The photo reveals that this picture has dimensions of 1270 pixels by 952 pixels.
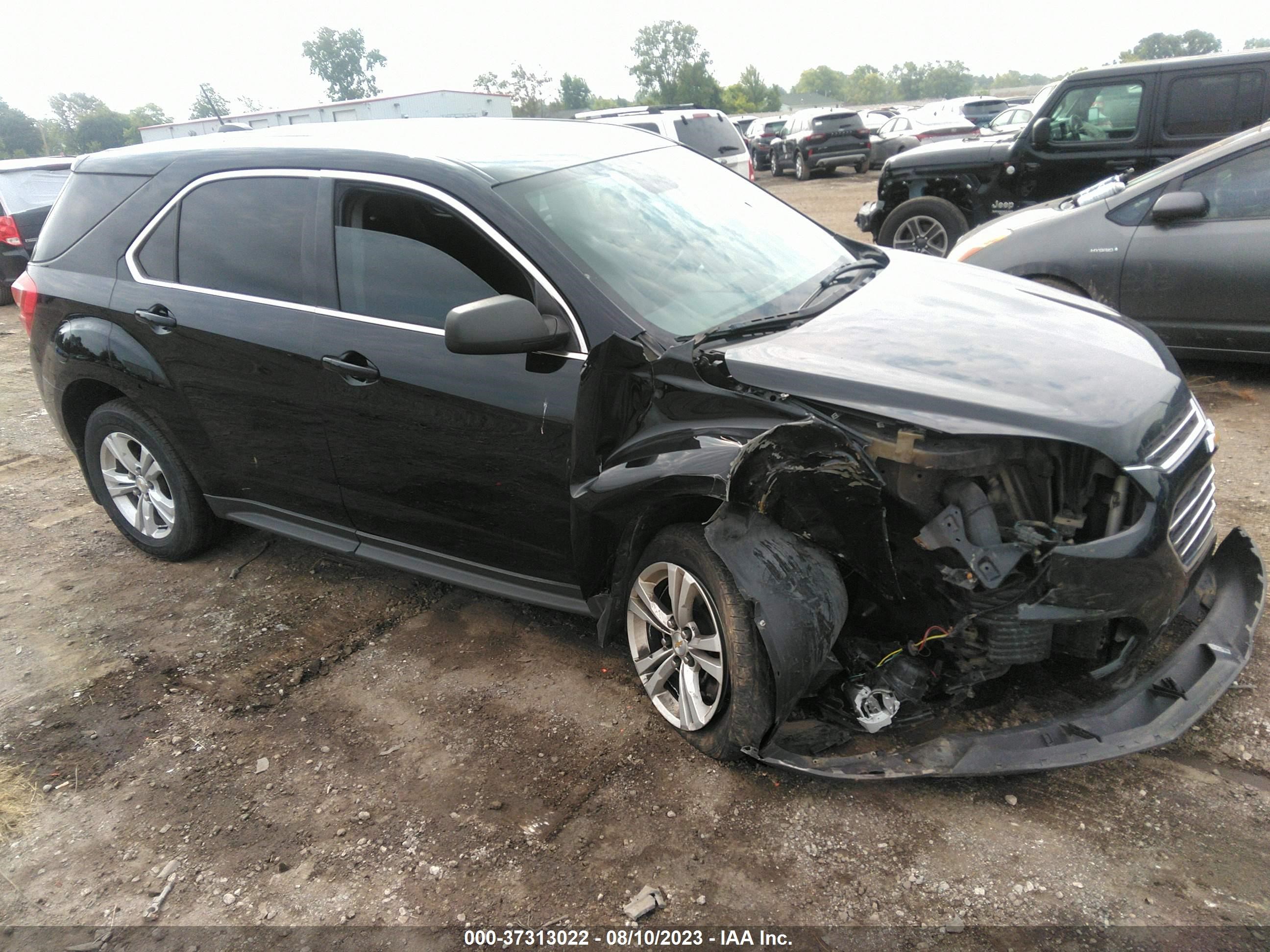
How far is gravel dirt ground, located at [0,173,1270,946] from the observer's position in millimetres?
2314

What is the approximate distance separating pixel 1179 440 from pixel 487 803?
2311mm

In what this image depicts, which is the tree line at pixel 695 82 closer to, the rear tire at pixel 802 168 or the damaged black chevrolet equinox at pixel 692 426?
the rear tire at pixel 802 168

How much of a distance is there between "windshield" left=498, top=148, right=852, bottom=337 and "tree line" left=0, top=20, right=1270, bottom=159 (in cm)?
5734

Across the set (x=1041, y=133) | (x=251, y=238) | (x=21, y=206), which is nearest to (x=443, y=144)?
(x=251, y=238)

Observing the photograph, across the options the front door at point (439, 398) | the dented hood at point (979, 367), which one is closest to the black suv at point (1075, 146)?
the dented hood at point (979, 367)

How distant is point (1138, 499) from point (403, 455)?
93.4 inches

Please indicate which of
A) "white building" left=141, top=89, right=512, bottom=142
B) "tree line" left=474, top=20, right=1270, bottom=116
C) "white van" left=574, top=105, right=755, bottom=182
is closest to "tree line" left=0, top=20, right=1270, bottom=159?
"tree line" left=474, top=20, right=1270, bottom=116

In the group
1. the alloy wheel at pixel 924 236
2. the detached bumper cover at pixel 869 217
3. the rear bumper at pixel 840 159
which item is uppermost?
the detached bumper cover at pixel 869 217

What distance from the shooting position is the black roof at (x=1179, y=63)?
6875 mm

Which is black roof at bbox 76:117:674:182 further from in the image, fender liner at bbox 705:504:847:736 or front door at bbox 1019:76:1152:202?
front door at bbox 1019:76:1152:202

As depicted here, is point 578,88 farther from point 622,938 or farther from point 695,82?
point 622,938

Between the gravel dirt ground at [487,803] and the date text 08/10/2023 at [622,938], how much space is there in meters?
0.04

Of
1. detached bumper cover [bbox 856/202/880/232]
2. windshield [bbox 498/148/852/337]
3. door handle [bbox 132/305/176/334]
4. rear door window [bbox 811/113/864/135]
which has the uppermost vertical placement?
windshield [bbox 498/148/852/337]

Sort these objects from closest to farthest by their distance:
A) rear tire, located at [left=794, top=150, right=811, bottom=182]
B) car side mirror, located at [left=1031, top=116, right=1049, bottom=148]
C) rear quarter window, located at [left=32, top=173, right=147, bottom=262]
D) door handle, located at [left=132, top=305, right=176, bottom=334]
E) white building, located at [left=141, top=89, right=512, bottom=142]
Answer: door handle, located at [left=132, top=305, right=176, bottom=334] → rear quarter window, located at [left=32, top=173, right=147, bottom=262] → car side mirror, located at [left=1031, top=116, right=1049, bottom=148] → rear tire, located at [left=794, top=150, right=811, bottom=182] → white building, located at [left=141, top=89, right=512, bottom=142]
